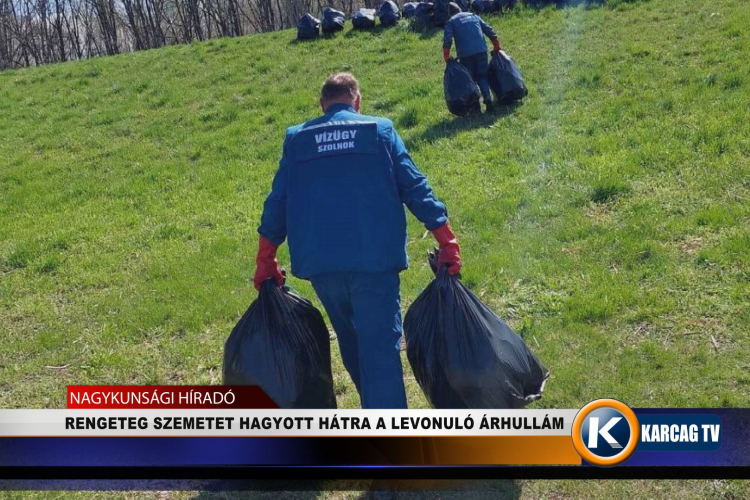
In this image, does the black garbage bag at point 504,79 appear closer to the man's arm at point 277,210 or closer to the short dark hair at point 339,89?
the short dark hair at point 339,89

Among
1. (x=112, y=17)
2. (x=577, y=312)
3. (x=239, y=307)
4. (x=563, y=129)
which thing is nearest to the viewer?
(x=577, y=312)

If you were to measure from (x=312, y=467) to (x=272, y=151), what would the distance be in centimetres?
662

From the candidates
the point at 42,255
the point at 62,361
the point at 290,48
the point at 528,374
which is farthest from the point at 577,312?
the point at 290,48

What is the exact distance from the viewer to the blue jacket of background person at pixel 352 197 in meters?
3.73

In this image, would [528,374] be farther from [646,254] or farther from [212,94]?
[212,94]

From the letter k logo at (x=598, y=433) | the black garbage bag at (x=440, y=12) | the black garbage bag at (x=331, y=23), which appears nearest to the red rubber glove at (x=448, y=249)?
the letter k logo at (x=598, y=433)

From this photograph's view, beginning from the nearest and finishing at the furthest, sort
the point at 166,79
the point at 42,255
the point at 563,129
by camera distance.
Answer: the point at 42,255, the point at 563,129, the point at 166,79

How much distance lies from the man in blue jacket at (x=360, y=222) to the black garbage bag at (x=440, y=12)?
10.3 metres

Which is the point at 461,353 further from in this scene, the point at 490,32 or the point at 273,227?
the point at 490,32

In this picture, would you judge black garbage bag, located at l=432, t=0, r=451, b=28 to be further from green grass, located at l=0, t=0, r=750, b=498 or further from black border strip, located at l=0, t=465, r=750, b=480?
black border strip, located at l=0, t=465, r=750, b=480

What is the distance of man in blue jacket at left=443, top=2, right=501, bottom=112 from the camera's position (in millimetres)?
9664

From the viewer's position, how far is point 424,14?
1408 centimetres

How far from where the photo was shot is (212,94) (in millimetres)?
12961

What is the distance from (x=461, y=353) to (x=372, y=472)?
2.42 ft
